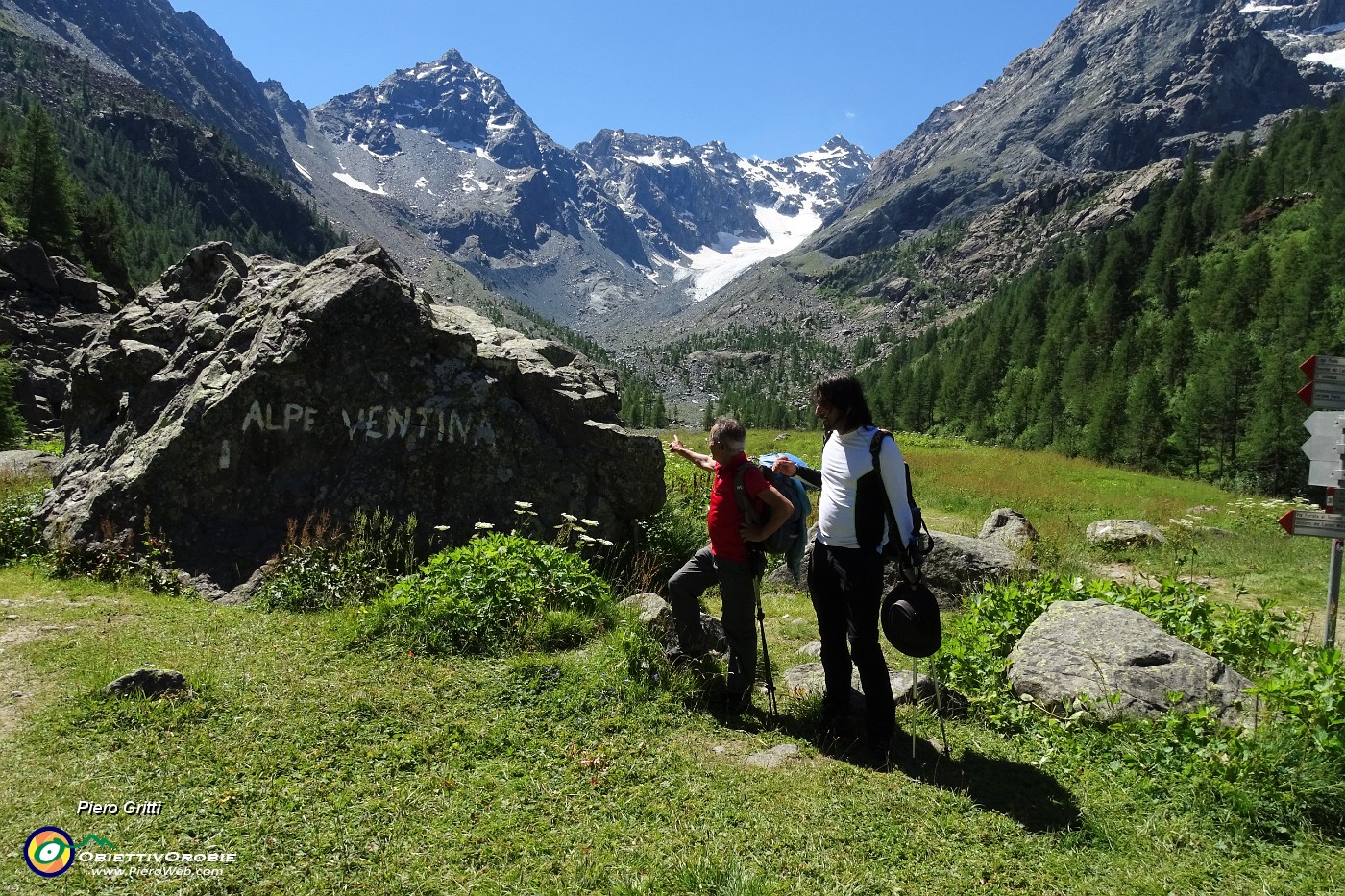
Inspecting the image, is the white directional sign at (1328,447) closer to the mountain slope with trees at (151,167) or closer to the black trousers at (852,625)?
the black trousers at (852,625)

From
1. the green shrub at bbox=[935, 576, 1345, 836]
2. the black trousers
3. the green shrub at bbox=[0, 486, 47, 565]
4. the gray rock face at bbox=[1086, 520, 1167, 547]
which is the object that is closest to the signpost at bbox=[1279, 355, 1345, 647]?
the green shrub at bbox=[935, 576, 1345, 836]

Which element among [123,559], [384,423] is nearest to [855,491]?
[384,423]

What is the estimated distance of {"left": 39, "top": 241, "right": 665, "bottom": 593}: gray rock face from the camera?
337 inches

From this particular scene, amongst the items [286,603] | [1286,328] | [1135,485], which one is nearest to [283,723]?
[286,603]

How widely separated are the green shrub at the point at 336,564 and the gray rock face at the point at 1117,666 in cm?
672

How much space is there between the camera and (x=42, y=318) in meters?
27.8

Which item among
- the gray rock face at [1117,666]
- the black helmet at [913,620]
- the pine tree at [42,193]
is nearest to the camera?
the black helmet at [913,620]

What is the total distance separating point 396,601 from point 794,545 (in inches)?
154

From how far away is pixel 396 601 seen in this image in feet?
21.9

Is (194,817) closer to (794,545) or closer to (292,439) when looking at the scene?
(794,545)

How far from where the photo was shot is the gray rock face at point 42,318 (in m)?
24.4

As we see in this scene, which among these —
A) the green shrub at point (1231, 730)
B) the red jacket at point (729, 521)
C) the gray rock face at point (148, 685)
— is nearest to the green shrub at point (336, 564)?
the gray rock face at point (148, 685)

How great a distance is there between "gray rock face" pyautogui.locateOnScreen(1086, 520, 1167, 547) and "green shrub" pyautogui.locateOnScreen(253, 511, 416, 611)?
48.0ft

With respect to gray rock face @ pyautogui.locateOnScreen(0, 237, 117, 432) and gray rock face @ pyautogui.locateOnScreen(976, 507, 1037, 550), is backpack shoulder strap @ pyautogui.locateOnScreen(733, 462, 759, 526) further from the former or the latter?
gray rock face @ pyautogui.locateOnScreen(0, 237, 117, 432)
